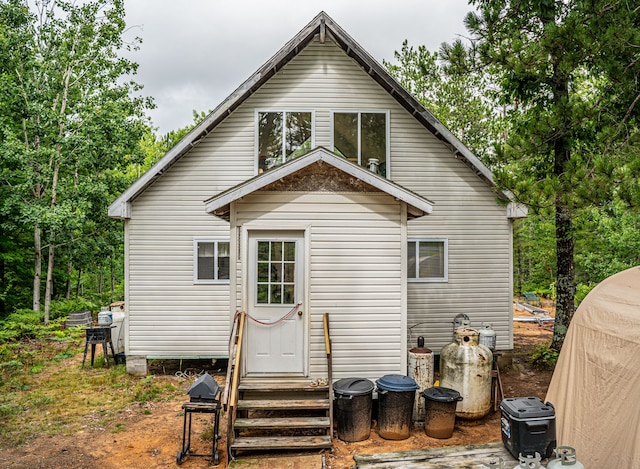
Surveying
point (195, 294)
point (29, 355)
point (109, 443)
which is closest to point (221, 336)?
point (195, 294)

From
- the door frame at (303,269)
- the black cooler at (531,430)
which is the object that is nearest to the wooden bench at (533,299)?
the door frame at (303,269)

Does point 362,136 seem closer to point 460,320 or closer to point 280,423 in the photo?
point 460,320

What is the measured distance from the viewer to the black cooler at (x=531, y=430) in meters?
4.36

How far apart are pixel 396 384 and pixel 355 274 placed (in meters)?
1.78

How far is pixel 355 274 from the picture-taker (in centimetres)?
746

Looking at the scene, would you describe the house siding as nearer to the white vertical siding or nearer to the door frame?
the white vertical siding

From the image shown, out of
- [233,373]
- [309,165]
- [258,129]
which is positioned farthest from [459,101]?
[233,373]

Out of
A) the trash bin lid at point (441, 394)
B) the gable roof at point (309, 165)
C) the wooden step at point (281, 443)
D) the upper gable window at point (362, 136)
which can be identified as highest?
the upper gable window at point (362, 136)

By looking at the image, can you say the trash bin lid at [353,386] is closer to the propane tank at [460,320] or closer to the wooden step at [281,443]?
the wooden step at [281,443]

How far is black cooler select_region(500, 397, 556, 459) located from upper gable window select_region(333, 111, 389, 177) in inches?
264

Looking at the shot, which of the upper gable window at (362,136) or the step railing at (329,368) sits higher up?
the upper gable window at (362,136)

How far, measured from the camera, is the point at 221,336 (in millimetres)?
10250

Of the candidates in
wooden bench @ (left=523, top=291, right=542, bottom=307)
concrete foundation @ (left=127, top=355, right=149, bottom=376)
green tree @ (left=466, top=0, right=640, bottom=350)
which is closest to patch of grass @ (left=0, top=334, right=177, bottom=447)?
concrete foundation @ (left=127, top=355, right=149, bottom=376)

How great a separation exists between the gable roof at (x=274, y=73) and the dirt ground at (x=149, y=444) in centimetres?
445
